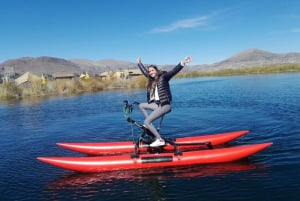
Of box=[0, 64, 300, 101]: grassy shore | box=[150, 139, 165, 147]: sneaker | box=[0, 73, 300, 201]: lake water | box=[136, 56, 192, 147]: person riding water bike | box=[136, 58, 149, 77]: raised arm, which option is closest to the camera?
box=[0, 73, 300, 201]: lake water

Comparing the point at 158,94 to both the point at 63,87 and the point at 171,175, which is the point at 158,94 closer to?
the point at 171,175

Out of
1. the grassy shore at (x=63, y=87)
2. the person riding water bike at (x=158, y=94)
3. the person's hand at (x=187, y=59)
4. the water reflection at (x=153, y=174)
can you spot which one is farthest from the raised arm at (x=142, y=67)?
the grassy shore at (x=63, y=87)

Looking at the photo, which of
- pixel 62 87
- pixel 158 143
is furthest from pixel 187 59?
pixel 62 87

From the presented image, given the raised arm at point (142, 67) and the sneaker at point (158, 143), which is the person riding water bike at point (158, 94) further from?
the raised arm at point (142, 67)

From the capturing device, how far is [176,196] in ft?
26.5

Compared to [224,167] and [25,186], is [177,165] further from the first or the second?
[25,186]

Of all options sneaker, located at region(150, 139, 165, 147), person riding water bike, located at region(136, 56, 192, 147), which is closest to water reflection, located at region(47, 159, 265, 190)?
sneaker, located at region(150, 139, 165, 147)

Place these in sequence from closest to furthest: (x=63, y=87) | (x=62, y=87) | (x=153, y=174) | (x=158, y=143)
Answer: (x=153, y=174) < (x=158, y=143) < (x=62, y=87) < (x=63, y=87)

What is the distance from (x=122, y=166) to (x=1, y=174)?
4.06m

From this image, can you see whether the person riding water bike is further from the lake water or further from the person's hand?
the lake water

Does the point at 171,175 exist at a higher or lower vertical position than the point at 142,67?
lower

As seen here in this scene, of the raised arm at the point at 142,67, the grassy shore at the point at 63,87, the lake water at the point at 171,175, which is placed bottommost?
the lake water at the point at 171,175

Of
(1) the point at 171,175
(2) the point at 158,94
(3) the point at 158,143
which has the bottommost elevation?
(1) the point at 171,175

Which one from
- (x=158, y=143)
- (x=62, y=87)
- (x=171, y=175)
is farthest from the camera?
(x=62, y=87)
